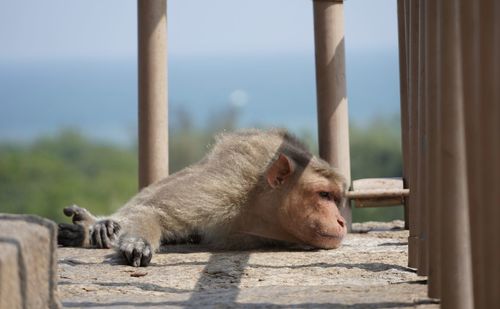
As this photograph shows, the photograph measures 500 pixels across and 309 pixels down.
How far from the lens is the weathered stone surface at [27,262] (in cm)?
317

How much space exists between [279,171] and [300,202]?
23 centimetres

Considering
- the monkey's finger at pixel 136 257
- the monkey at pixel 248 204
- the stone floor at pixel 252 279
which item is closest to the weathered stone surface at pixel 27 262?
the stone floor at pixel 252 279

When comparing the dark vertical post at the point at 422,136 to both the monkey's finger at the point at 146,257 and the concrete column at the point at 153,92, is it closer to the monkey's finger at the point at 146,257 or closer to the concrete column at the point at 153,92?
the monkey's finger at the point at 146,257

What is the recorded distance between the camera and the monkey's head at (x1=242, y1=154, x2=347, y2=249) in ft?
20.8

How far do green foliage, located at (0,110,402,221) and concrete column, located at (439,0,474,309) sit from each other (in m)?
28.2

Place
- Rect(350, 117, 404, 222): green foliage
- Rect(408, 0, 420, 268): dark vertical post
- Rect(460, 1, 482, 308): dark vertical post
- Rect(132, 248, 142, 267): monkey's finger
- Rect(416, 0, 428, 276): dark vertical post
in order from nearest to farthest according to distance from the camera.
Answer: Rect(460, 1, 482, 308): dark vertical post → Rect(416, 0, 428, 276): dark vertical post → Rect(408, 0, 420, 268): dark vertical post → Rect(132, 248, 142, 267): monkey's finger → Rect(350, 117, 404, 222): green foliage

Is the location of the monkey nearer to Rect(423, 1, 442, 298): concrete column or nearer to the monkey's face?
the monkey's face

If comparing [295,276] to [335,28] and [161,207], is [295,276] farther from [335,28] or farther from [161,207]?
[335,28]

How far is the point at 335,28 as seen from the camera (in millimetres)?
7238

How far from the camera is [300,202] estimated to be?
21.2 ft

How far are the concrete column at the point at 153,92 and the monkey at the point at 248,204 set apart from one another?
57 cm

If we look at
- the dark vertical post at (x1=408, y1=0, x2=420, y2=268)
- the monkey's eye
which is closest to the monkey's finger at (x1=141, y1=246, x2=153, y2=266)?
the monkey's eye

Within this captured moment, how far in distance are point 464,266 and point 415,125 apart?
1.55 meters

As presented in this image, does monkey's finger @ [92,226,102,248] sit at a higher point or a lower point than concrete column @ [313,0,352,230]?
Answer: lower
